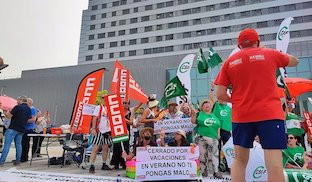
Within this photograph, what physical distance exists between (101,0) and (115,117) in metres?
62.4

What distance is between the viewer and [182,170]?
499cm

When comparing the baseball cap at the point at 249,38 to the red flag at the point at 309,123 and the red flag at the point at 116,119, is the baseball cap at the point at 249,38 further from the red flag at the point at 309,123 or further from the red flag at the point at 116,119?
the red flag at the point at 309,123

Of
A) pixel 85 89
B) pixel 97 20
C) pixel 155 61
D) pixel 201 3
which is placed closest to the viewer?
pixel 85 89

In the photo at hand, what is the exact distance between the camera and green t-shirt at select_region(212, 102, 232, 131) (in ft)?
20.9

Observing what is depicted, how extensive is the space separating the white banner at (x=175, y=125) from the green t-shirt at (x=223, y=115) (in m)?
0.69

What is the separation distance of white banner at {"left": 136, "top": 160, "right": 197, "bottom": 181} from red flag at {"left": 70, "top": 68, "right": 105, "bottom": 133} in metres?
3.31

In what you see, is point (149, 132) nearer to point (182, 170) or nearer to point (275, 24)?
point (182, 170)

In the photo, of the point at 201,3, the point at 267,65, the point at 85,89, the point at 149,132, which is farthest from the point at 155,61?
the point at 267,65

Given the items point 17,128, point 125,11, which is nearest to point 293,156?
point 17,128

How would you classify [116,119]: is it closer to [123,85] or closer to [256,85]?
[123,85]

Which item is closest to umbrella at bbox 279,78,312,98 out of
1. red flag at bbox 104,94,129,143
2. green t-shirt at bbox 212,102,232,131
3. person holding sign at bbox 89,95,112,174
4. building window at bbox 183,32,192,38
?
green t-shirt at bbox 212,102,232,131

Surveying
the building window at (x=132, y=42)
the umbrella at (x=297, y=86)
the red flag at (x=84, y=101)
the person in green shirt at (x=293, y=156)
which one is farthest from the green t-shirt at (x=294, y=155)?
the building window at (x=132, y=42)

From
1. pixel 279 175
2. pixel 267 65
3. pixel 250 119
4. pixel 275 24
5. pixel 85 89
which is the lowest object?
pixel 279 175

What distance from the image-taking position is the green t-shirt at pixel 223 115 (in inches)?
251
